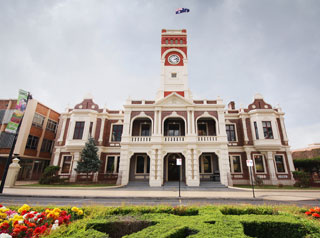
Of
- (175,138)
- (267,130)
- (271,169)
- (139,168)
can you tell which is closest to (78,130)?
(139,168)

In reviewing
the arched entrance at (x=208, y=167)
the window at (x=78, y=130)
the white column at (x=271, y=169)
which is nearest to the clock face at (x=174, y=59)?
the arched entrance at (x=208, y=167)

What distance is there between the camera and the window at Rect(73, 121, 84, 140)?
22.3 metres

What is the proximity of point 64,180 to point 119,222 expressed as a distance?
20.8 m

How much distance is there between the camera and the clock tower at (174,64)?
2328 centimetres

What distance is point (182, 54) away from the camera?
2506cm

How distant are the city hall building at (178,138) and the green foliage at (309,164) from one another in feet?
7.79

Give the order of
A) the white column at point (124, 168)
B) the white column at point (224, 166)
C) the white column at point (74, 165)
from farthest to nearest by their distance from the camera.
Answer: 1. the white column at point (74, 165)
2. the white column at point (124, 168)
3. the white column at point (224, 166)

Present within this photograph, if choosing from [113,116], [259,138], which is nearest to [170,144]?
[113,116]

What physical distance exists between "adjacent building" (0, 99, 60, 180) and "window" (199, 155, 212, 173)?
26.2m

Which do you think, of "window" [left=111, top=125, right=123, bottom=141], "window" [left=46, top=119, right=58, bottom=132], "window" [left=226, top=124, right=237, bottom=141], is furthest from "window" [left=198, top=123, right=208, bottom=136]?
"window" [left=46, top=119, right=58, bottom=132]

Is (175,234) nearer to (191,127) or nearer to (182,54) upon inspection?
(191,127)

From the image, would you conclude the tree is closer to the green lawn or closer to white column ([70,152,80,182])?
white column ([70,152,80,182])

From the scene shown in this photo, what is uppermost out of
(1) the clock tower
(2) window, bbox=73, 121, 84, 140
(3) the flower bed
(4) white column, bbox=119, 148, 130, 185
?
(1) the clock tower

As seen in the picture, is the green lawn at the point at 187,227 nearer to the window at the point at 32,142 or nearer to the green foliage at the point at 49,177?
the green foliage at the point at 49,177
